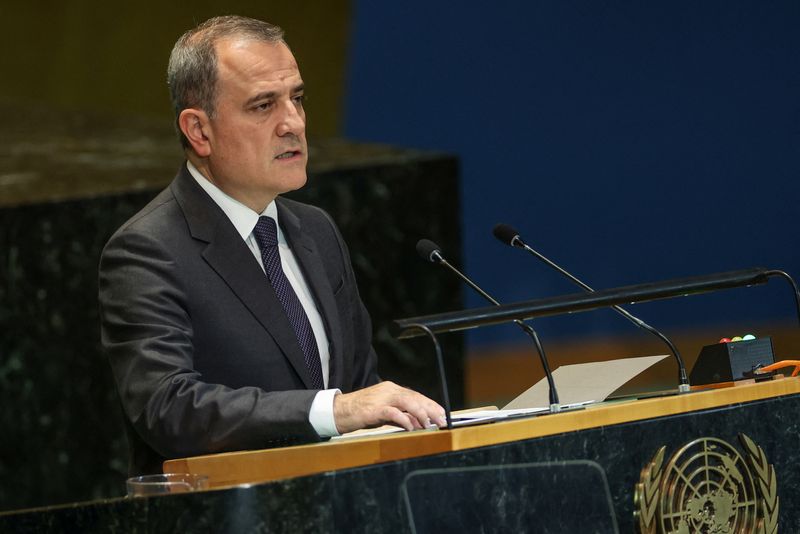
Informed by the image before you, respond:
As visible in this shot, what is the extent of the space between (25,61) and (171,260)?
3.24 m

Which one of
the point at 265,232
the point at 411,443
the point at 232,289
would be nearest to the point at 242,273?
the point at 232,289

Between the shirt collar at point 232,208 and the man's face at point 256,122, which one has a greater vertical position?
the man's face at point 256,122

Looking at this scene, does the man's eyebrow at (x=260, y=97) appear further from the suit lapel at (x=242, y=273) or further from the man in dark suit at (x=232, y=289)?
the suit lapel at (x=242, y=273)

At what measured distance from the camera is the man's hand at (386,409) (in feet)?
5.99

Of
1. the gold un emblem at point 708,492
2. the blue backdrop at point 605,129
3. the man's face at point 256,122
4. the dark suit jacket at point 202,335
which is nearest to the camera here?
the gold un emblem at point 708,492

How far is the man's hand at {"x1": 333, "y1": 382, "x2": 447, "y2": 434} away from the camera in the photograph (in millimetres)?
1826

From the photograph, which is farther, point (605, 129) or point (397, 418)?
point (605, 129)

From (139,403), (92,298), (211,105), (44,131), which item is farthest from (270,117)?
(44,131)

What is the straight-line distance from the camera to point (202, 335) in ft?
7.32

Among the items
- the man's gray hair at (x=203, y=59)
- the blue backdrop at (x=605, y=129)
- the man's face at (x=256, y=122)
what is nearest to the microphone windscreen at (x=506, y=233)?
the man's face at (x=256, y=122)

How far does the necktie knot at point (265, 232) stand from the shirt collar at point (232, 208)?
0.04ft

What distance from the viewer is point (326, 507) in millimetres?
1573

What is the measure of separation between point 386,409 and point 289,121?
0.75 metres

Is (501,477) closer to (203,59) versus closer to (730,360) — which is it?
(730,360)
